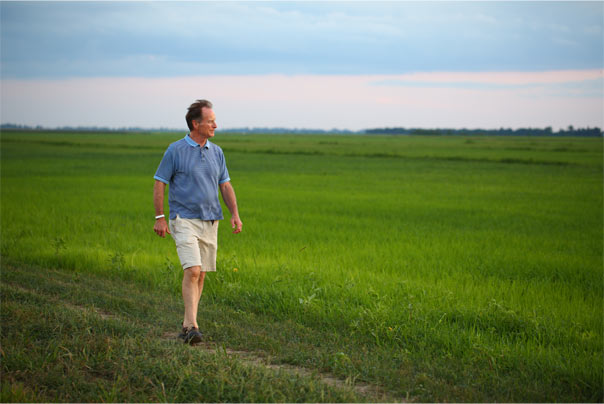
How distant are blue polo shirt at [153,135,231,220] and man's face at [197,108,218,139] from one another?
0.48ft

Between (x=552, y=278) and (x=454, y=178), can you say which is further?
(x=454, y=178)

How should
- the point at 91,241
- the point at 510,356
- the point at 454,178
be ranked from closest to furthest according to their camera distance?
1. the point at 510,356
2. the point at 91,241
3. the point at 454,178

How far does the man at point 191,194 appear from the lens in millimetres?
5113

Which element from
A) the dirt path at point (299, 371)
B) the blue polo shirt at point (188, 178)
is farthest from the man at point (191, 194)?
the dirt path at point (299, 371)

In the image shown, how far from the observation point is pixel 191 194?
5.17 meters

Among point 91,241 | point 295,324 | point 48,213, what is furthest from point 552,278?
point 48,213

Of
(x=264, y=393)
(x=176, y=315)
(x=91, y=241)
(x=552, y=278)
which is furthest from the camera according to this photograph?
(x=91, y=241)

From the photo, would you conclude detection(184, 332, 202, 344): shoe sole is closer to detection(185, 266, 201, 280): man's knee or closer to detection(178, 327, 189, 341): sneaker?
detection(178, 327, 189, 341): sneaker

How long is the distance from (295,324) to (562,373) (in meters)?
2.57

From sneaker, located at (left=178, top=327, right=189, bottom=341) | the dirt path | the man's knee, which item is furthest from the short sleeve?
the dirt path

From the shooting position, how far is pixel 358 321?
5523mm

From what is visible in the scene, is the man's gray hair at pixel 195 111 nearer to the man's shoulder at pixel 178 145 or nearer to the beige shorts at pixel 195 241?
the man's shoulder at pixel 178 145

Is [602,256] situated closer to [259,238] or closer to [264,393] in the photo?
[259,238]

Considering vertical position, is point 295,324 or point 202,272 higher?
point 202,272
